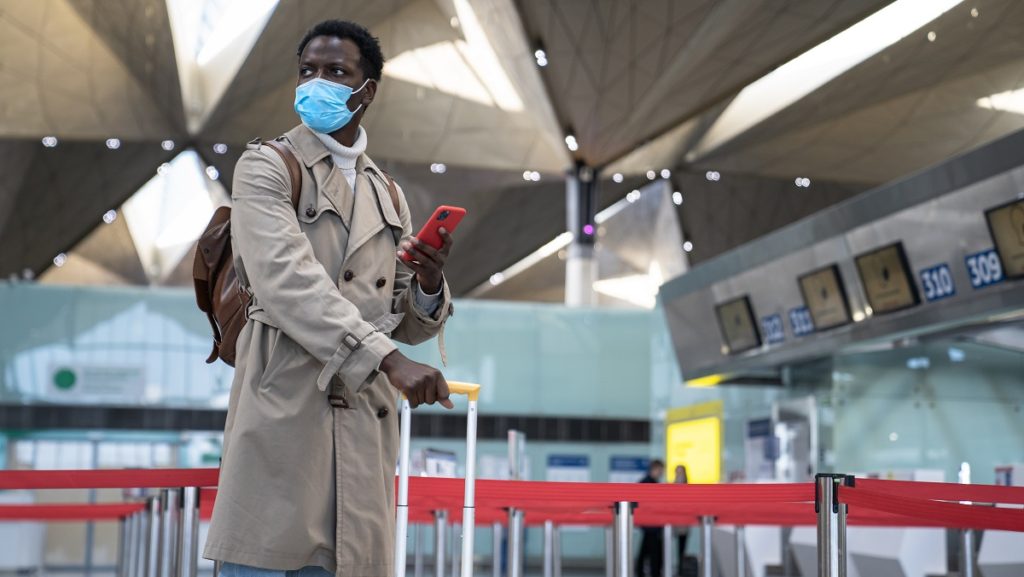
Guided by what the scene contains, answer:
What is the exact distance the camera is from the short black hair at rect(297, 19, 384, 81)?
134 inches

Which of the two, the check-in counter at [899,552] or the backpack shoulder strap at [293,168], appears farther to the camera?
the check-in counter at [899,552]

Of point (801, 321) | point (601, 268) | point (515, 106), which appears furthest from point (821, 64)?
point (601, 268)

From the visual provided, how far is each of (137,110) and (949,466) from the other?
20748 millimetres

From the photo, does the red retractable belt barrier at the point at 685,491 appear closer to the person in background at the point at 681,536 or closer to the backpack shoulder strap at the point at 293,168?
the backpack shoulder strap at the point at 293,168

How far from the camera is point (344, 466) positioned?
3.04 meters

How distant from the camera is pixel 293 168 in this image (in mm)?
3213

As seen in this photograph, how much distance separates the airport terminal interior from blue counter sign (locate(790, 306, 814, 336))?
65 mm

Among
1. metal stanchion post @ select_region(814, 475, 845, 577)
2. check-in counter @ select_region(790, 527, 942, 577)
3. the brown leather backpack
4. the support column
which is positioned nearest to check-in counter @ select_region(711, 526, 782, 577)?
check-in counter @ select_region(790, 527, 942, 577)

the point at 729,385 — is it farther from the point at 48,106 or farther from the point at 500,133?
the point at 48,106

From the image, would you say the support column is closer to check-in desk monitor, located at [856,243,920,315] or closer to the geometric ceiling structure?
the geometric ceiling structure

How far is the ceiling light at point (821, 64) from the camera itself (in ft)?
52.7

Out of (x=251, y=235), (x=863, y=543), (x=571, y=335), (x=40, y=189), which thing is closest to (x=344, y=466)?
(x=251, y=235)

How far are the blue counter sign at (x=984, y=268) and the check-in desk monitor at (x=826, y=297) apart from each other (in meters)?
2.96

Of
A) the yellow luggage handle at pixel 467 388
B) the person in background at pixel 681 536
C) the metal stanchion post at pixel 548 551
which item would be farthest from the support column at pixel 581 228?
the yellow luggage handle at pixel 467 388
